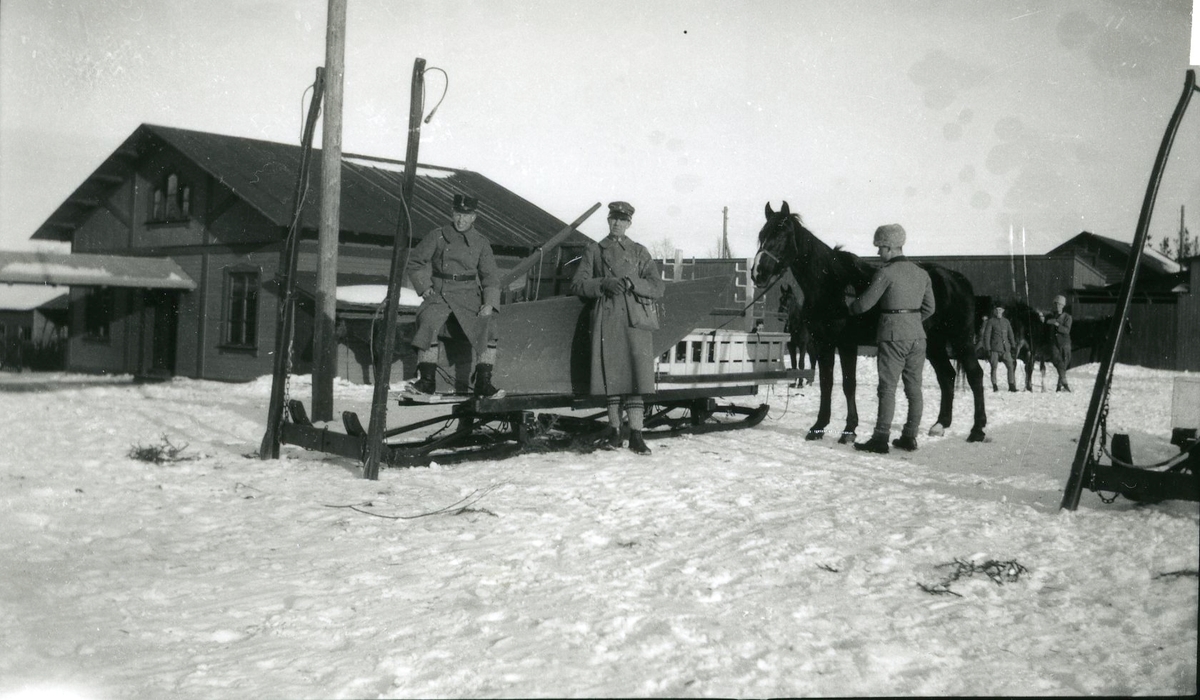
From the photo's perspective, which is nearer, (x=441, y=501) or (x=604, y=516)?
(x=604, y=516)

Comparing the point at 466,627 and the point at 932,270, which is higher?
the point at 932,270

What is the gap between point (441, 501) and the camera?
5.30 metres

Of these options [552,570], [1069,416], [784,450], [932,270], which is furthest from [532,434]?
[1069,416]

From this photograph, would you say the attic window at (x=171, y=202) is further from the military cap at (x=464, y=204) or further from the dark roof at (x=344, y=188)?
the military cap at (x=464, y=204)

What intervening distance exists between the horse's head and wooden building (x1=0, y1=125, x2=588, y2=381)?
8.67 metres

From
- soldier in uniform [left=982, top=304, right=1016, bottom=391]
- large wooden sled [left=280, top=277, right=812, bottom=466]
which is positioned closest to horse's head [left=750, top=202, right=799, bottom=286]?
large wooden sled [left=280, top=277, right=812, bottom=466]

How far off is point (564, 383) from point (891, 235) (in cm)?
291

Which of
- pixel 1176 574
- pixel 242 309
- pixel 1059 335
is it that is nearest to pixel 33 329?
pixel 242 309

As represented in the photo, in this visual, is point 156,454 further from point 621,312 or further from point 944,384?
point 944,384

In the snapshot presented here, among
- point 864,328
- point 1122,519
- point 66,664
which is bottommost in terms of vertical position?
point 66,664

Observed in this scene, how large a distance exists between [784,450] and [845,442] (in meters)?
0.75

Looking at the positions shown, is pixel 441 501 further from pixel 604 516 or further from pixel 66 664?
pixel 66 664

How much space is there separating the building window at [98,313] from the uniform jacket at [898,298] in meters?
19.7

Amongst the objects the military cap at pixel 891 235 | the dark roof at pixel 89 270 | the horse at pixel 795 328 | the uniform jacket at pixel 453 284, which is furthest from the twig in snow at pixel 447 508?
the dark roof at pixel 89 270
